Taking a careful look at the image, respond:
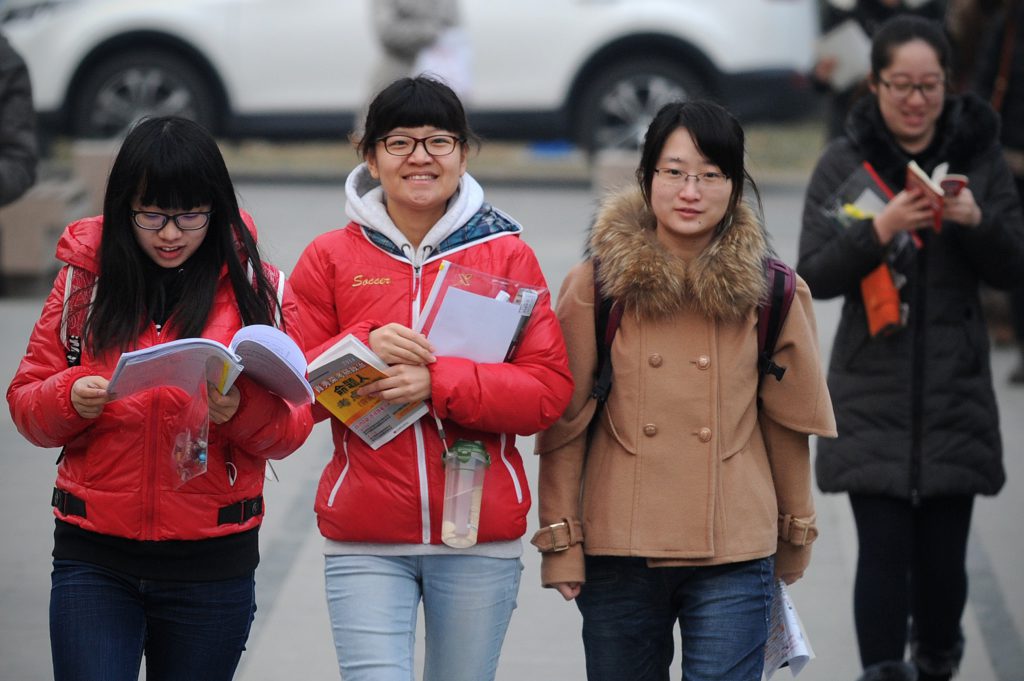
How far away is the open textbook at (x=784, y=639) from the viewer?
12.1 ft

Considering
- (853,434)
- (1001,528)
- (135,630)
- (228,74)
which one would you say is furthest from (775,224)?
(135,630)

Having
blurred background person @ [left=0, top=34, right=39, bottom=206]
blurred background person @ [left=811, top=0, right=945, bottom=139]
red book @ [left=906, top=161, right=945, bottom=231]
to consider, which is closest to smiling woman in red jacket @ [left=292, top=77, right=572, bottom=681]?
red book @ [left=906, top=161, right=945, bottom=231]

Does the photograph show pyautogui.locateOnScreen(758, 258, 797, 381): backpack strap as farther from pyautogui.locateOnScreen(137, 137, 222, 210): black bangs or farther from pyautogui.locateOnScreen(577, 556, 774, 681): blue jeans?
pyautogui.locateOnScreen(137, 137, 222, 210): black bangs

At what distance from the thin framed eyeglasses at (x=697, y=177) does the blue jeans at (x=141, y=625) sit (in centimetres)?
121

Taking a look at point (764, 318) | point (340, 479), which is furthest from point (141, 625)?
point (764, 318)

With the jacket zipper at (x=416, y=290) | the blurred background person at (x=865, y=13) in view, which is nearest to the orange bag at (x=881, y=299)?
the jacket zipper at (x=416, y=290)

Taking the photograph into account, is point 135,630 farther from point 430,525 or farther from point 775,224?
point 775,224

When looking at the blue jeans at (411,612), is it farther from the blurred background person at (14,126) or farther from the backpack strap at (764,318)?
the blurred background person at (14,126)

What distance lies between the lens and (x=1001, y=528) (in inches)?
244

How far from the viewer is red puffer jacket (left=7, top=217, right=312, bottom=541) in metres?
3.28

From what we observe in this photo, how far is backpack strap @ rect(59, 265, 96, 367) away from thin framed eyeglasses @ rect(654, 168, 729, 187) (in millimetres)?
1213

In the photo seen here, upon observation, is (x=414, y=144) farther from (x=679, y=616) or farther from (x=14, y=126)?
(x=14, y=126)

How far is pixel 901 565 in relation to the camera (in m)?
4.43

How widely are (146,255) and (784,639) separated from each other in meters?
1.61
